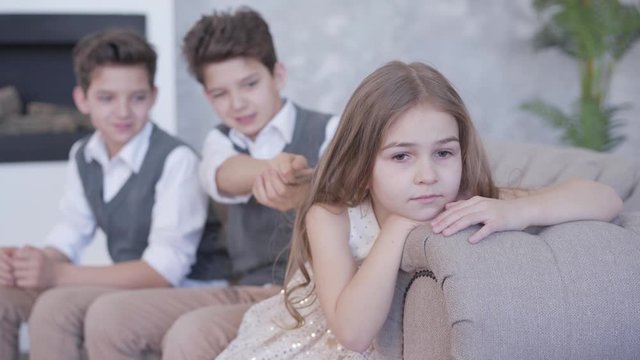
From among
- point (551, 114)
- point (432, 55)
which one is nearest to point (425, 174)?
point (551, 114)

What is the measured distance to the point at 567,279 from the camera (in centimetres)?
117

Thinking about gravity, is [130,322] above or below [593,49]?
below

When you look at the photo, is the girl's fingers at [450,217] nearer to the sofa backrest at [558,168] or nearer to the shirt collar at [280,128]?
the sofa backrest at [558,168]

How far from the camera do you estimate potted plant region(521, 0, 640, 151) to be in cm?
355

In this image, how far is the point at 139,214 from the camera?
2.16 m

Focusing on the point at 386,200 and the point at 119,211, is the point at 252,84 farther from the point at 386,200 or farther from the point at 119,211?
the point at 386,200

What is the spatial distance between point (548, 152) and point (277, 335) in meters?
0.76

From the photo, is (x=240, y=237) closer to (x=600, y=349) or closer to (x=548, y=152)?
(x=548, y=152)

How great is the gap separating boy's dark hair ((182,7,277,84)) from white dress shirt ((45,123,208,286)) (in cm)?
23

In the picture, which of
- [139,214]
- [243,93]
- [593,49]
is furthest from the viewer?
[593,49]

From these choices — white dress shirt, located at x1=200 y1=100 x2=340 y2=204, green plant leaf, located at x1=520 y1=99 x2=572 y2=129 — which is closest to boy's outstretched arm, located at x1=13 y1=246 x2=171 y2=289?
white dress shirt, located at x1=200 y1=100 x2=340 y2=204

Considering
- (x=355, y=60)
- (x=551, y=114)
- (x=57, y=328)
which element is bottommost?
(x=57, y=328)

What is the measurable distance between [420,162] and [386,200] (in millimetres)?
91

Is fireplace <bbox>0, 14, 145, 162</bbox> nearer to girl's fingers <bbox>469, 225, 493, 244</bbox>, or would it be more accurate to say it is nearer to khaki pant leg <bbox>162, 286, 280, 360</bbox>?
khaki pant leg <bbox>162, 286, 280, 360</bbox>
